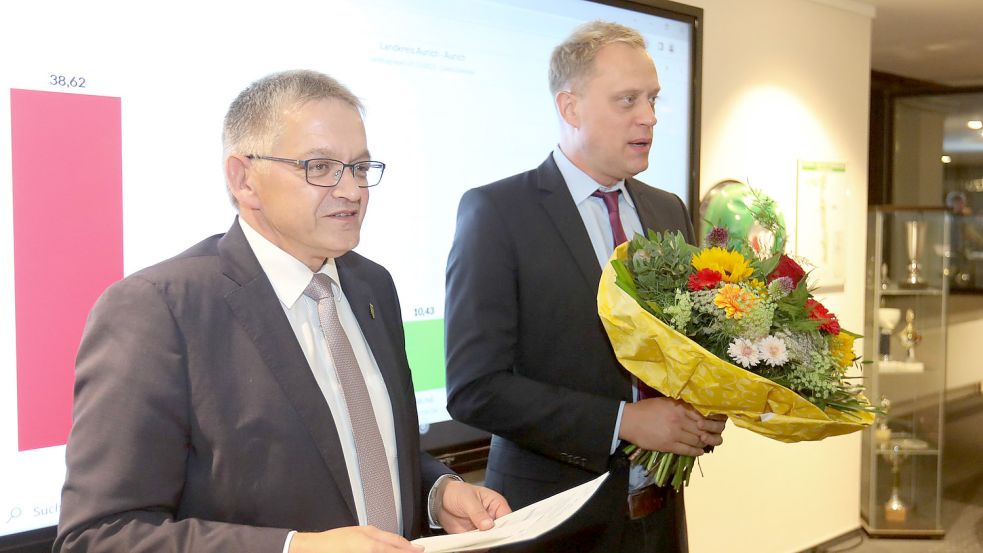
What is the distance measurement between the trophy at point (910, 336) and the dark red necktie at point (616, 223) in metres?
3.36

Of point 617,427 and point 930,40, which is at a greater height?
point 930,40

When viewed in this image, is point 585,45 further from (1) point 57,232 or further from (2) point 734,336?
(1) point 57,232

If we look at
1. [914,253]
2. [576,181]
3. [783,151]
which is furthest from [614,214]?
[914,253]

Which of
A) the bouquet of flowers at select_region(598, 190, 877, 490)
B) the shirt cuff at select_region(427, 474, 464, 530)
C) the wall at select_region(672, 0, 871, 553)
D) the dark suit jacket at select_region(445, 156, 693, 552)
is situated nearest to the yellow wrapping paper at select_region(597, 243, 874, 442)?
the bouquet of flowers at select_region(598, 190, 877, 490)

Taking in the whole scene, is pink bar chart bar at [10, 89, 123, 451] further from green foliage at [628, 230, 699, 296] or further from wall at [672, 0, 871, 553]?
wall at [672, 0, 871, 553]

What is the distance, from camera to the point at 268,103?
1272mm

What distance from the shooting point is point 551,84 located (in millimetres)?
2207

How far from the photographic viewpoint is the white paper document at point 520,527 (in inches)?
42.6

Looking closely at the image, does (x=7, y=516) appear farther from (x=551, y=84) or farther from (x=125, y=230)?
(x=551, y=84)

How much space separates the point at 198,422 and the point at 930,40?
5.59m

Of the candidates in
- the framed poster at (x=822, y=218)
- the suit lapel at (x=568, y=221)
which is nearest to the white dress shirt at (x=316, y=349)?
the suit lapel at (x=568, y=221)

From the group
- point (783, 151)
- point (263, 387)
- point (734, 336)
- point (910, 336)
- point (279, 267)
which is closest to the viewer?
point (263, 387)

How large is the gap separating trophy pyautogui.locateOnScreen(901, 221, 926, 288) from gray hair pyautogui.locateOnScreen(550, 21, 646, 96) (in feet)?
11.0

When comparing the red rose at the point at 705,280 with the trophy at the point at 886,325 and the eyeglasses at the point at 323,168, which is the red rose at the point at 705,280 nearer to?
the eyeglasses at the point at 323,168
